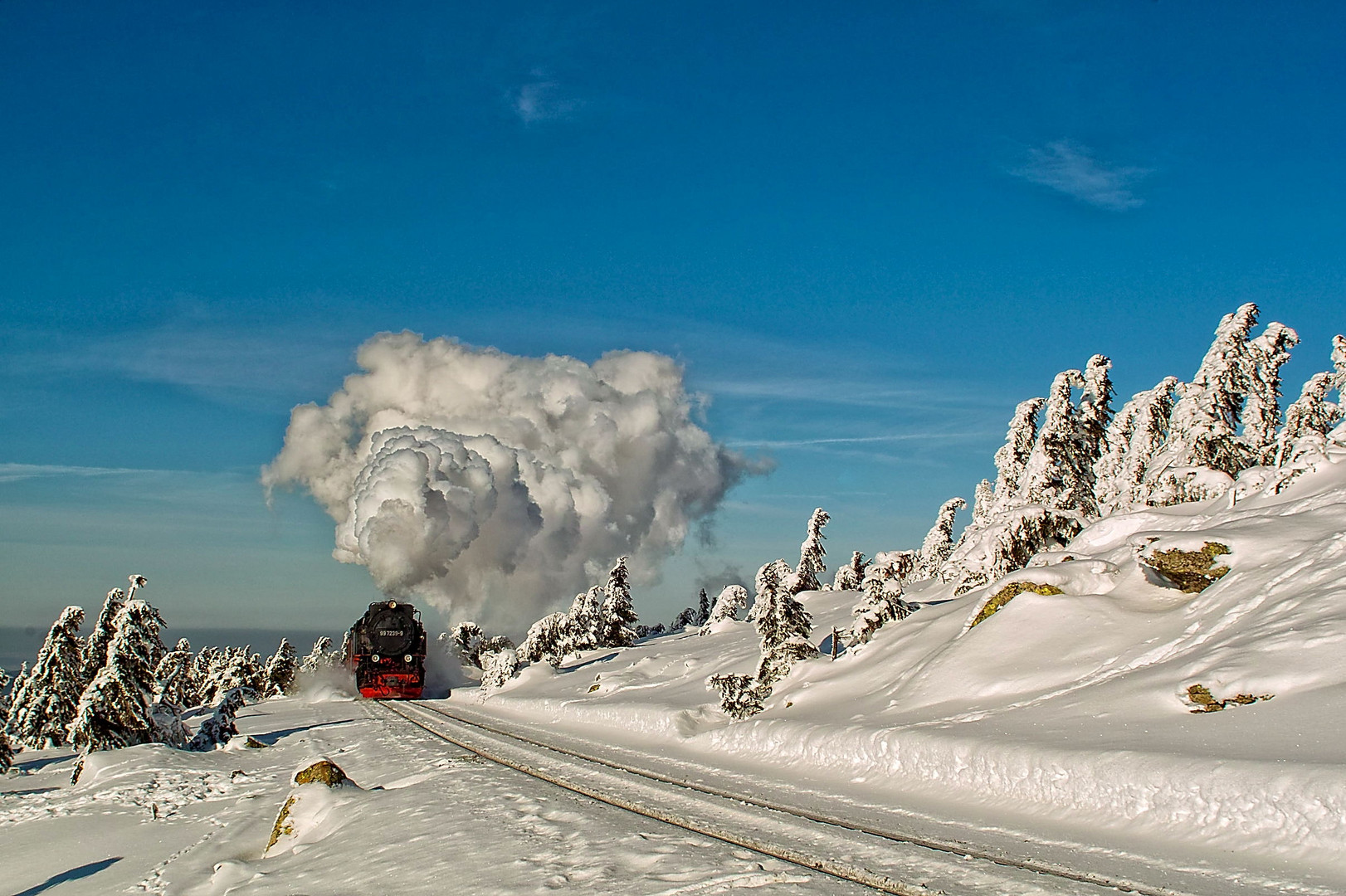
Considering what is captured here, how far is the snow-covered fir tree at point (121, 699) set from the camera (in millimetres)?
30266

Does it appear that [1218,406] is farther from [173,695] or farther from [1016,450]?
[173,695]

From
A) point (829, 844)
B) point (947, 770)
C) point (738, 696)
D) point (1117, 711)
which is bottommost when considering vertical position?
point (829, 844)

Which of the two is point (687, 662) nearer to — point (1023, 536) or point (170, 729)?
point (1023, 536)

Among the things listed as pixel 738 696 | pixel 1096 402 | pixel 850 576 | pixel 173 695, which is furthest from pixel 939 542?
pixel 173 695

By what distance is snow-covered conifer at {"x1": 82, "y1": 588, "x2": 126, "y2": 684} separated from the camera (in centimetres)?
3197

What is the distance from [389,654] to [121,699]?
15.6 meters

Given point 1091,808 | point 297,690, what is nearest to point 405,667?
point 297,690

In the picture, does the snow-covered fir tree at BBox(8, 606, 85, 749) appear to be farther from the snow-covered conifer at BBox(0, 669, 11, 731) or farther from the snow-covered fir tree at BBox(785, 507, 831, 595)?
the snow-covered fir tree at BBox(785, 507, 831, 595)

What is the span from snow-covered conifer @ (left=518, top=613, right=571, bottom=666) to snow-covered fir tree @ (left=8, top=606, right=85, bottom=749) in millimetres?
25339

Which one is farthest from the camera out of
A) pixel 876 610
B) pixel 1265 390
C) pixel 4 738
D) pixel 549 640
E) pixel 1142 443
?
pixel 549 640

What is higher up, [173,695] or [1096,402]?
[1096,402]

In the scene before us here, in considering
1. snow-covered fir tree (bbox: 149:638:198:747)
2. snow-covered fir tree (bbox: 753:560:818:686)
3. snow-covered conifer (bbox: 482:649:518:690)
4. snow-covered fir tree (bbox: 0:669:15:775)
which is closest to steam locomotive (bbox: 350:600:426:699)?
snow-covered conifer (bbox: 482:649:518:690)

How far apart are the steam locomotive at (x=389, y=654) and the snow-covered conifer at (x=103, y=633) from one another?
13299 millimetres

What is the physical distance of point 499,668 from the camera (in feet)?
159
